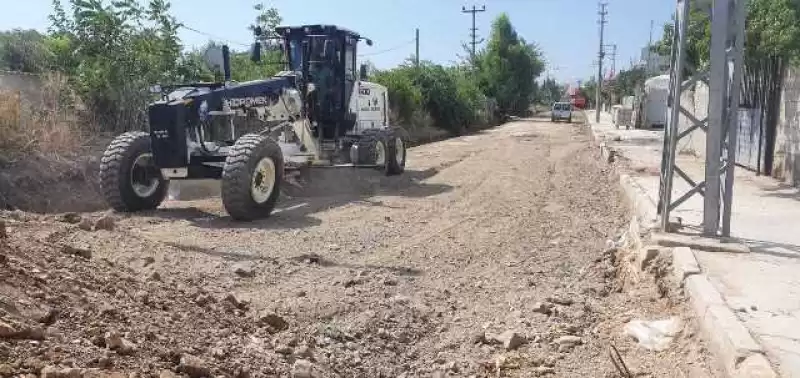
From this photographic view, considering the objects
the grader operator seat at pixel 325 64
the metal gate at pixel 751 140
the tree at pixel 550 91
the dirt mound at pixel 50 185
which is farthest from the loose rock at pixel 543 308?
the tree at pixel 550 91

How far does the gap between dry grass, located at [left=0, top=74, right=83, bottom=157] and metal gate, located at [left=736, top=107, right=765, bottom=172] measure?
12.5 metres

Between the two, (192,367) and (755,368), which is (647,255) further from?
(192,367)

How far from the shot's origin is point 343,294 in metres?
5.94

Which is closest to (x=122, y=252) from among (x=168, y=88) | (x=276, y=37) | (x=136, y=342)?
(x=136, y=342)

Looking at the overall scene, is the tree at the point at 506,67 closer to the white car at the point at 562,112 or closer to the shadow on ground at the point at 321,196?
the white car at the point at 562,112

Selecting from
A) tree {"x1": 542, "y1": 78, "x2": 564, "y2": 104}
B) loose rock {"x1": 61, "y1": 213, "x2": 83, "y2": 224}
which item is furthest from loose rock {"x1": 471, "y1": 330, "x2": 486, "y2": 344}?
tree {"x1": 542, "y1": 78, "x2": 564, "y2": 104}

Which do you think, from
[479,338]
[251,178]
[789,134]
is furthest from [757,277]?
[789,134]

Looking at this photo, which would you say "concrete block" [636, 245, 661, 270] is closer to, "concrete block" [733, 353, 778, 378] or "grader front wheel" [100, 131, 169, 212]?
"concrete block" [733, 353, 778, 378]

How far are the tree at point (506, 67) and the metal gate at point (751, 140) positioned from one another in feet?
158

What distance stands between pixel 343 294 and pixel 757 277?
3432mm

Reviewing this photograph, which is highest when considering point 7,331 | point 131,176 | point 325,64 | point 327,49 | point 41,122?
point 327,49

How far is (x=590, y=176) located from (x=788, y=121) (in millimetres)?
4545

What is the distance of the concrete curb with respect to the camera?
3.93 meters

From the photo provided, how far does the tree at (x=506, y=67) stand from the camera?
63438mm
